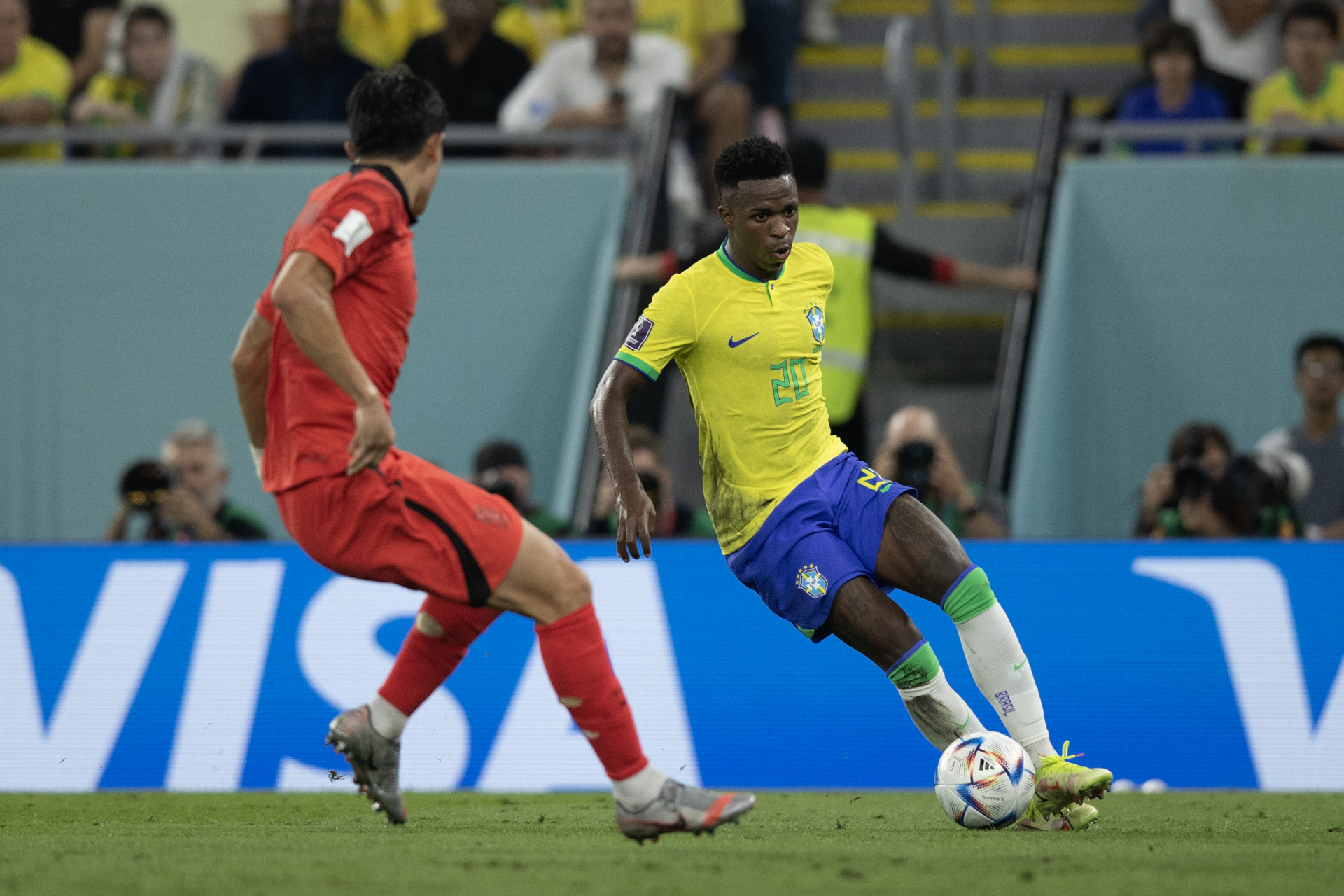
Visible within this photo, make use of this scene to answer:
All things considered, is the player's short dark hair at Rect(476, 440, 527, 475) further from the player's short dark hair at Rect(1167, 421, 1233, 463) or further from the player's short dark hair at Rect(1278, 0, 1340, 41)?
the player's short dark hair at Rect(1278, 0, 1340, 41)

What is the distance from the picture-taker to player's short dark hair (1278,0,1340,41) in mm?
10758

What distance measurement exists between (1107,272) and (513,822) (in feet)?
19.4

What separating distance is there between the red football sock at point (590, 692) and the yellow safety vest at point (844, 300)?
4.09m

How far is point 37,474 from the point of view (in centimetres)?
1077

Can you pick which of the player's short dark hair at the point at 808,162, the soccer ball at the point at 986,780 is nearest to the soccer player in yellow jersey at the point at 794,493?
the soccer ball at the point at 986,780

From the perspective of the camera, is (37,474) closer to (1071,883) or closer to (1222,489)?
(1222,489)

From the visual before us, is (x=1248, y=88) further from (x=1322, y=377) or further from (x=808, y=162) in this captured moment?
(x=808, y=162)

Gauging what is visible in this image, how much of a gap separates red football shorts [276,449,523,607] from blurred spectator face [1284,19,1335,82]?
7.76 metres

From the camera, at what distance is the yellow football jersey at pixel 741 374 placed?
564 cm

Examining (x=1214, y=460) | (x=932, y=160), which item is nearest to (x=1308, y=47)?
(x=932, y=160)

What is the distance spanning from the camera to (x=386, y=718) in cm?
532

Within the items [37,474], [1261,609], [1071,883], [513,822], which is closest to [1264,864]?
[1071,883]

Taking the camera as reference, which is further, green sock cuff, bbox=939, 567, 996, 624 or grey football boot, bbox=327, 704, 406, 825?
green sock cuff, bbox=939, 567, 996, 624

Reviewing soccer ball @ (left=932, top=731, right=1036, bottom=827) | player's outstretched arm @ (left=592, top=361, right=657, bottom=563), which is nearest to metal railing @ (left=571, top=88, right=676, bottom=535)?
player's outstretched arm @ (left=592, top=361, right=657, bottom=563)
